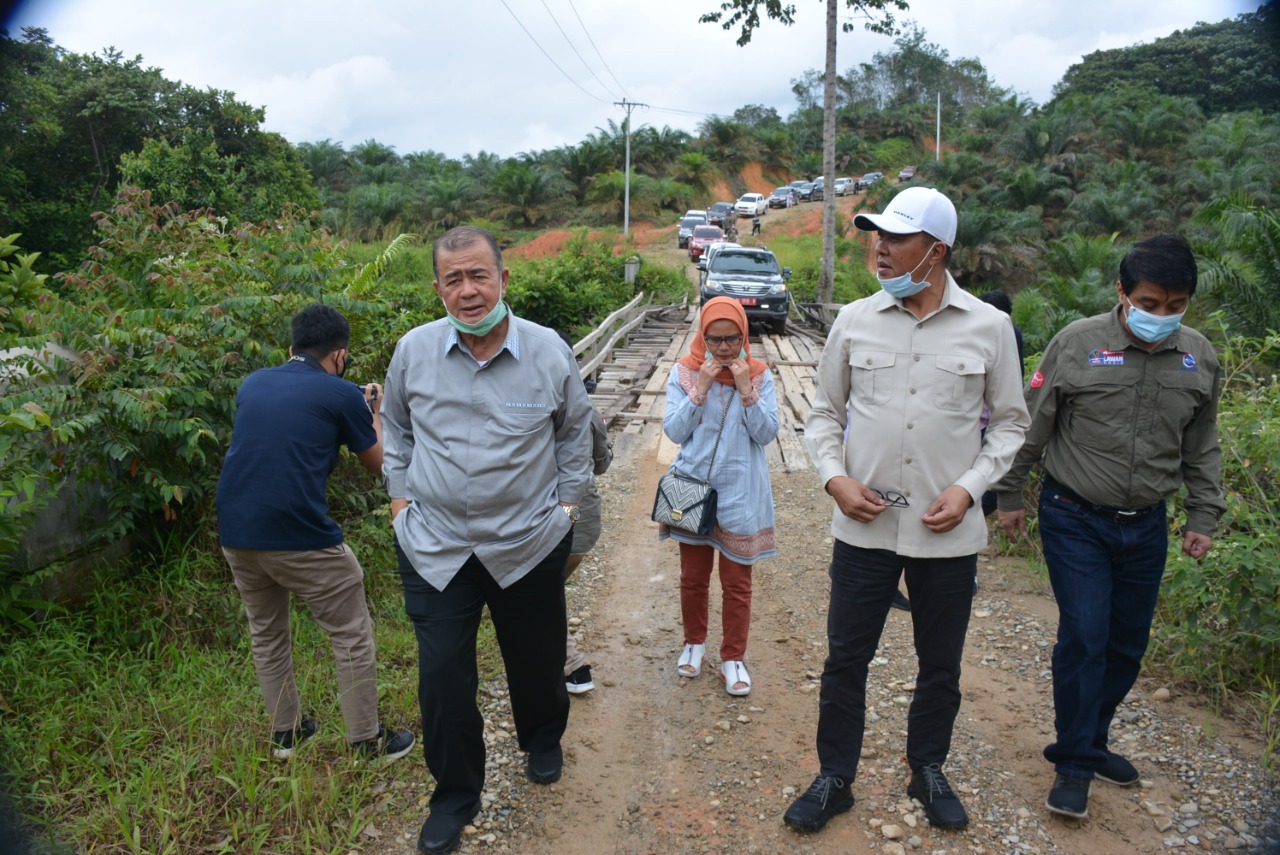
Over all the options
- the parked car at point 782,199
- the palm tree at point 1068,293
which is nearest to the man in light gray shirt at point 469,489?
the palm tree at point 1068,293

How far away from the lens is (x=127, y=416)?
4109 millimetres

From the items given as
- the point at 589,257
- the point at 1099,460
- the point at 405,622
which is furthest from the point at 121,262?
the point at 589,257

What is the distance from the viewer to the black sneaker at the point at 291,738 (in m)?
3.45

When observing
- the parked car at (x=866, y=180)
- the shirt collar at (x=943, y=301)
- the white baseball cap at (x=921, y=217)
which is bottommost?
the shirt collar at (x=943, y=301)

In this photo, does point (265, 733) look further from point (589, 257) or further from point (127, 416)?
point (589, 257)

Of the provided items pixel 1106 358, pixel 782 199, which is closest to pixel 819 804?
pixel 1106 358

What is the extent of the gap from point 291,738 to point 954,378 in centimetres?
282

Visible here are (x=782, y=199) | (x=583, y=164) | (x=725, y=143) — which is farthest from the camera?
(x=725, y=143)

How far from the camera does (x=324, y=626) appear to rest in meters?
3.46

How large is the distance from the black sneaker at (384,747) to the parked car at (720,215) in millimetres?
43348

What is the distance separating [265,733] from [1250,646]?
416 cm

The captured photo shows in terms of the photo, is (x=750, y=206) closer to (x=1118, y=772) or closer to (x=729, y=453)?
(x=729, y=453)

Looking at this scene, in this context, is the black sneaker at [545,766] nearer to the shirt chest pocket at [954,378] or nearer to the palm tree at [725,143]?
the shirt chest pocket at [954,378]

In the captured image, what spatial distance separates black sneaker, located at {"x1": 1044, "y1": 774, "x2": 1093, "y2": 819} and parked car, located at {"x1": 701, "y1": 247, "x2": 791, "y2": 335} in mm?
14657
